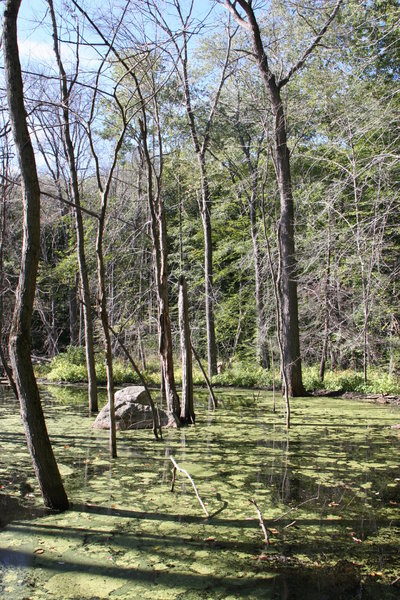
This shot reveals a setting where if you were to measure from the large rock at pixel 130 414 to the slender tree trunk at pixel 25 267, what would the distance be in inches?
155

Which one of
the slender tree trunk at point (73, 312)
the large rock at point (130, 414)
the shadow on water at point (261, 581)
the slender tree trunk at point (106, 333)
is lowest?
the shadow on water at point (261, 581)

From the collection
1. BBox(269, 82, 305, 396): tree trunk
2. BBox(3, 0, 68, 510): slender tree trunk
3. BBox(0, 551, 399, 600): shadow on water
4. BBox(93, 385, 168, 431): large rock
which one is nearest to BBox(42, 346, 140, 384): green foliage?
BBox(269, 82, 305, 396): tree trunk

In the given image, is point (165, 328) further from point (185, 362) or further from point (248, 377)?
point (248, 377)

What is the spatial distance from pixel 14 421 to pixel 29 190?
5548mm

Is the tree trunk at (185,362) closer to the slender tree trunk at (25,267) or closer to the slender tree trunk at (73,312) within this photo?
the slender tree trunk at (25,267)

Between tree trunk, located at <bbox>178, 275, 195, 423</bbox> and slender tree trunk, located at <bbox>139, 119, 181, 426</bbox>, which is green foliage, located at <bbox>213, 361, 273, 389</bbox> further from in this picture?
slender tree trunk, located at <bbox>139, 119, 181, 426</bbox>

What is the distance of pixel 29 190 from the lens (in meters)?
4.00

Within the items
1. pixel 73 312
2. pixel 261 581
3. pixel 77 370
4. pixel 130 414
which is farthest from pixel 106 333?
pixel 73 312

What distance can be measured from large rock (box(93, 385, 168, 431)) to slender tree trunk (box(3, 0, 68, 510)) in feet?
12.9

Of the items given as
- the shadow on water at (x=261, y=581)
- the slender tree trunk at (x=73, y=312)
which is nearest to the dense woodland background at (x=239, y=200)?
the slender tree trunk at (x=73, y=312)

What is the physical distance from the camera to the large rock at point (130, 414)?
314 inches

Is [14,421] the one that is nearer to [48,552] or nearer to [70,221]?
[48,552]

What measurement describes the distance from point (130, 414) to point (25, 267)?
455cm

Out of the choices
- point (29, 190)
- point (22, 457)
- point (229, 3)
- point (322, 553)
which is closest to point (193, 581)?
point (322, 553)
